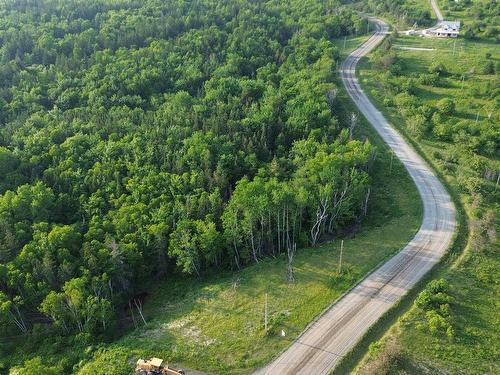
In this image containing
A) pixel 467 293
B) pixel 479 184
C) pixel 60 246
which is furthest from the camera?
pixel 479 184

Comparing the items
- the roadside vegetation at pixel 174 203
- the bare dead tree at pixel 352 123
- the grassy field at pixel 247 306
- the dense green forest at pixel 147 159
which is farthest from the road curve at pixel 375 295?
the bare dead tree at pixel 352 123

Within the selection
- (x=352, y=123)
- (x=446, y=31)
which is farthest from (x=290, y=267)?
(x=446, y=31)

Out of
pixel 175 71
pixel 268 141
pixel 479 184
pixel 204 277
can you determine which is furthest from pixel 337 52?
pixel 204 277

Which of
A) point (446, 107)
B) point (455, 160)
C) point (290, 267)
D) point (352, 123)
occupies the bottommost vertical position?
point (290, 267)

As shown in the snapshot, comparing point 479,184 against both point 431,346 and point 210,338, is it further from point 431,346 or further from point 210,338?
point 210,338

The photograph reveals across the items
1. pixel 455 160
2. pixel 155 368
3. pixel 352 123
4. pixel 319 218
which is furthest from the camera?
pixel 352 123

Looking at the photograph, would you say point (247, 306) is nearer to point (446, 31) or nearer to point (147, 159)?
point (147, 159)

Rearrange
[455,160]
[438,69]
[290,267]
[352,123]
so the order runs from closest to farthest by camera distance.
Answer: [290,267] < [455,160] < [352,123] < [438,69]
